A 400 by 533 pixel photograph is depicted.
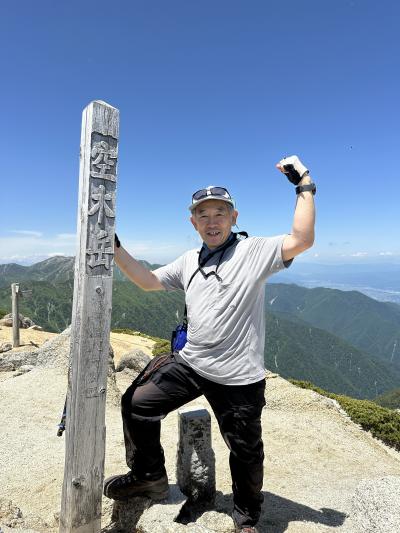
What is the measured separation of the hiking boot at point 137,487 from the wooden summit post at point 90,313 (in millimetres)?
505

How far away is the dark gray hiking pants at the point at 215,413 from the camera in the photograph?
4125mm

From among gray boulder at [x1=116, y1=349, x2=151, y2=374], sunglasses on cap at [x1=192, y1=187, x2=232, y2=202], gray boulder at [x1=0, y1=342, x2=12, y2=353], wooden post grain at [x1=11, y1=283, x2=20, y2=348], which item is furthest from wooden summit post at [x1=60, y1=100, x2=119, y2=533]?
gray boulder at [x1=0, y1=342, x2=12, y2=353]

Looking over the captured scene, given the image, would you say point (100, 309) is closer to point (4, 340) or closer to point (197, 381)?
point (197, 381)

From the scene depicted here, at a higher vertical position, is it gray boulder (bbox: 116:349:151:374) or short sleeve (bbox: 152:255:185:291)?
short sleeve (bbox: 152:255:185:291)

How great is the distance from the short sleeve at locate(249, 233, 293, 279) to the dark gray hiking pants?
1.23 meters

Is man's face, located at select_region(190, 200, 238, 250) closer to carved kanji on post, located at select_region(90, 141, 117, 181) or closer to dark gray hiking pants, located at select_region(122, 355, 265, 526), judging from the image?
carved kanji on post, located at select_region(90, 141, 117, 181)

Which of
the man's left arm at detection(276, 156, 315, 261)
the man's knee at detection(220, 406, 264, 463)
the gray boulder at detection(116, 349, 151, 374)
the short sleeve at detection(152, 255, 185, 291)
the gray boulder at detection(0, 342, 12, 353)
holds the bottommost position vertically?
the gray boulder at detection(0, 342, 12, 353)

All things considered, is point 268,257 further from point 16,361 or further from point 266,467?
point 16,361

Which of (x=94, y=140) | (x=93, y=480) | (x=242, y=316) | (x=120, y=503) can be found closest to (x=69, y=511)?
(x=93, y=480)

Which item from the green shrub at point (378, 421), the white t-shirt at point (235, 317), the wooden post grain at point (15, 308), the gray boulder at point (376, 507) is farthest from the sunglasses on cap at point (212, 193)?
the wooden post grain at point (15, 308)

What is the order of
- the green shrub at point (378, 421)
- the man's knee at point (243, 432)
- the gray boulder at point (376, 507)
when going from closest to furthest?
the man's knee at point (243, 432) → the gray boulder at point (376, 507) → the green shrub at point (378, 421)

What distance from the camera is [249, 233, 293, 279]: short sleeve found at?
4043 mm

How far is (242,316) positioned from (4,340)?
951 inches

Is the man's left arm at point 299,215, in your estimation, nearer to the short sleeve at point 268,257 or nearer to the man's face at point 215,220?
the short sleeve at point 268,257
